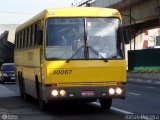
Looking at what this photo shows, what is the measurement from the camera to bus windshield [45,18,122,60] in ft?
50.4

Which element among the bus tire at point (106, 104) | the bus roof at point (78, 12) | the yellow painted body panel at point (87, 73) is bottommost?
the bus tire at point (106, 104)

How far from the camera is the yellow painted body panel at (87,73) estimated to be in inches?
598

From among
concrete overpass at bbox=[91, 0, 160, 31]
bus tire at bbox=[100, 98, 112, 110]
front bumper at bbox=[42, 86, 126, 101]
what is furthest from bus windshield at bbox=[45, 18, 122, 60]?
concrete overpass at bbox=[91, 0, 160, 31]

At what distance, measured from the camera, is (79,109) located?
686 inches

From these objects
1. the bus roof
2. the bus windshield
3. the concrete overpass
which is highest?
the concrete overpass

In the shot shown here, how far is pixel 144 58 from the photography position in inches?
1918

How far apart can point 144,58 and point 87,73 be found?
33.9m

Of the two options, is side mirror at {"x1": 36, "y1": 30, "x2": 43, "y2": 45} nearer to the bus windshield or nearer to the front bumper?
the bus windshield

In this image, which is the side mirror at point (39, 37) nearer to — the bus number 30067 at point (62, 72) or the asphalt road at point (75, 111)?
the bus number 30067 at point (62, 72)

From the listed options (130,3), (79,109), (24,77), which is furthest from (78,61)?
(130,3)

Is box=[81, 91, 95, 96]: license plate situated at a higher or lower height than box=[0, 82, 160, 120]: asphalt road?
higher

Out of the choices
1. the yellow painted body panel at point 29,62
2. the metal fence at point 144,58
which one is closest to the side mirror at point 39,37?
the yellow painted body panel at point 29,62

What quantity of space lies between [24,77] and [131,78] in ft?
89.1

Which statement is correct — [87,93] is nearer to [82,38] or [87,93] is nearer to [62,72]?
[62,72]
